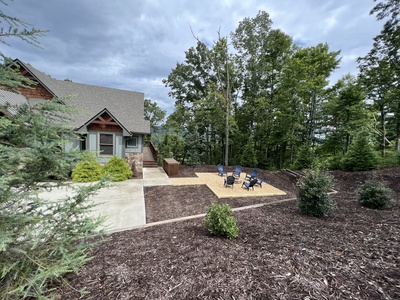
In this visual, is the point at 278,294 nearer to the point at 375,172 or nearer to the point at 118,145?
the point at 375,172

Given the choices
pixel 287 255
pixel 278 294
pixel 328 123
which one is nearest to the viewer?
pixel 278 294

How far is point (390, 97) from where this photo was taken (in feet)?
41.7

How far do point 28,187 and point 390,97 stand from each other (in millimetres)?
20005

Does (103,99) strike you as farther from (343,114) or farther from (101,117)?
(343,114)

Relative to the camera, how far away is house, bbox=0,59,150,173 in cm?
1076

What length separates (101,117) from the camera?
1065cm

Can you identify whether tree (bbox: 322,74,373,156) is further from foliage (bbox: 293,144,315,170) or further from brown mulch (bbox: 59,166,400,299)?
brown mulch (bbox: 59,166,400,299)

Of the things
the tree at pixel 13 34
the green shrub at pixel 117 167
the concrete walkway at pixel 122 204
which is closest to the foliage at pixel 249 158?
the concrete walkway at pixel 122 204

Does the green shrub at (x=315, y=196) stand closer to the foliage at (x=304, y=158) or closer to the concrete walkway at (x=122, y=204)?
the concrete walkway at (x=122, y=204)

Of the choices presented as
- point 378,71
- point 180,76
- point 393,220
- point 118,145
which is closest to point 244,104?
point 180,76

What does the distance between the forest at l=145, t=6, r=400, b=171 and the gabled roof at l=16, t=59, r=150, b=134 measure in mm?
5341

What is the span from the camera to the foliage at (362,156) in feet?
32.2

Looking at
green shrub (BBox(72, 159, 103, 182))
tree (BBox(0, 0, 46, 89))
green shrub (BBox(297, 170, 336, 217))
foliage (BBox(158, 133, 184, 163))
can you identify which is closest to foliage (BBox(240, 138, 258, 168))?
foliage (BBox(158, 133, 184, 163))

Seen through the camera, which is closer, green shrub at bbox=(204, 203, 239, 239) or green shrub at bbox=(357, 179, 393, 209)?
green shrub at bbox=(204, 203, 239, 239)
